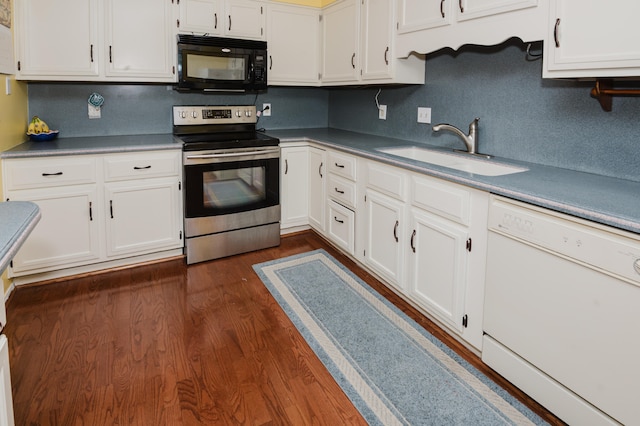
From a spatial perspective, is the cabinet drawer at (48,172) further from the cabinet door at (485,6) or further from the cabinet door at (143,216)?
the cabinet door at (485,6)

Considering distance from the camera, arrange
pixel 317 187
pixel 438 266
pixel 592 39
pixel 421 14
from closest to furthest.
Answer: pixel 592 39, pixel 438 266, pixel 421 14, pixel 317 187

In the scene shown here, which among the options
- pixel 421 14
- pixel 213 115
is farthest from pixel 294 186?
pixel 421 14

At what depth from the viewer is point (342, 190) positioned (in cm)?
319

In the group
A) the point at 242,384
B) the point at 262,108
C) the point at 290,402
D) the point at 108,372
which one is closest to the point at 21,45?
the point at 262,108

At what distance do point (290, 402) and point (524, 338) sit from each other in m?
1.00

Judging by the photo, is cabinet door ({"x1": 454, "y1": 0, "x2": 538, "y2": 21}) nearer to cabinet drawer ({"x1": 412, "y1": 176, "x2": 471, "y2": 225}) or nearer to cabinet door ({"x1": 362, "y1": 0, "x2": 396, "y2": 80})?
cabinet door ({"x1": 362, "y1": 0, "x2": 396, "y2": 80})

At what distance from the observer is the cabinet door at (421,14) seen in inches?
93.1

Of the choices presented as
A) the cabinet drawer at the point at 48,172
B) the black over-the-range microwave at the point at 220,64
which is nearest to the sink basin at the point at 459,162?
the black over-the-range microwave at the point at 220,64

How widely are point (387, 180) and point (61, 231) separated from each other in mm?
2143

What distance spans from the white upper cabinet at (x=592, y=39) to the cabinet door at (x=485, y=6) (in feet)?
0.52

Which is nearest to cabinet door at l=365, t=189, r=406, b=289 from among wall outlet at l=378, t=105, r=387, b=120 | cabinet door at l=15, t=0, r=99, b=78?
wall outlet at l=378, t=105, r=387, b=120

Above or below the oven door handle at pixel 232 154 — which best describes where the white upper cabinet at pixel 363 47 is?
above

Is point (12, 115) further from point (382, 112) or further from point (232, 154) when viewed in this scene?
point (382, 112)

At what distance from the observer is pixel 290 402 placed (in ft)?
5.85
